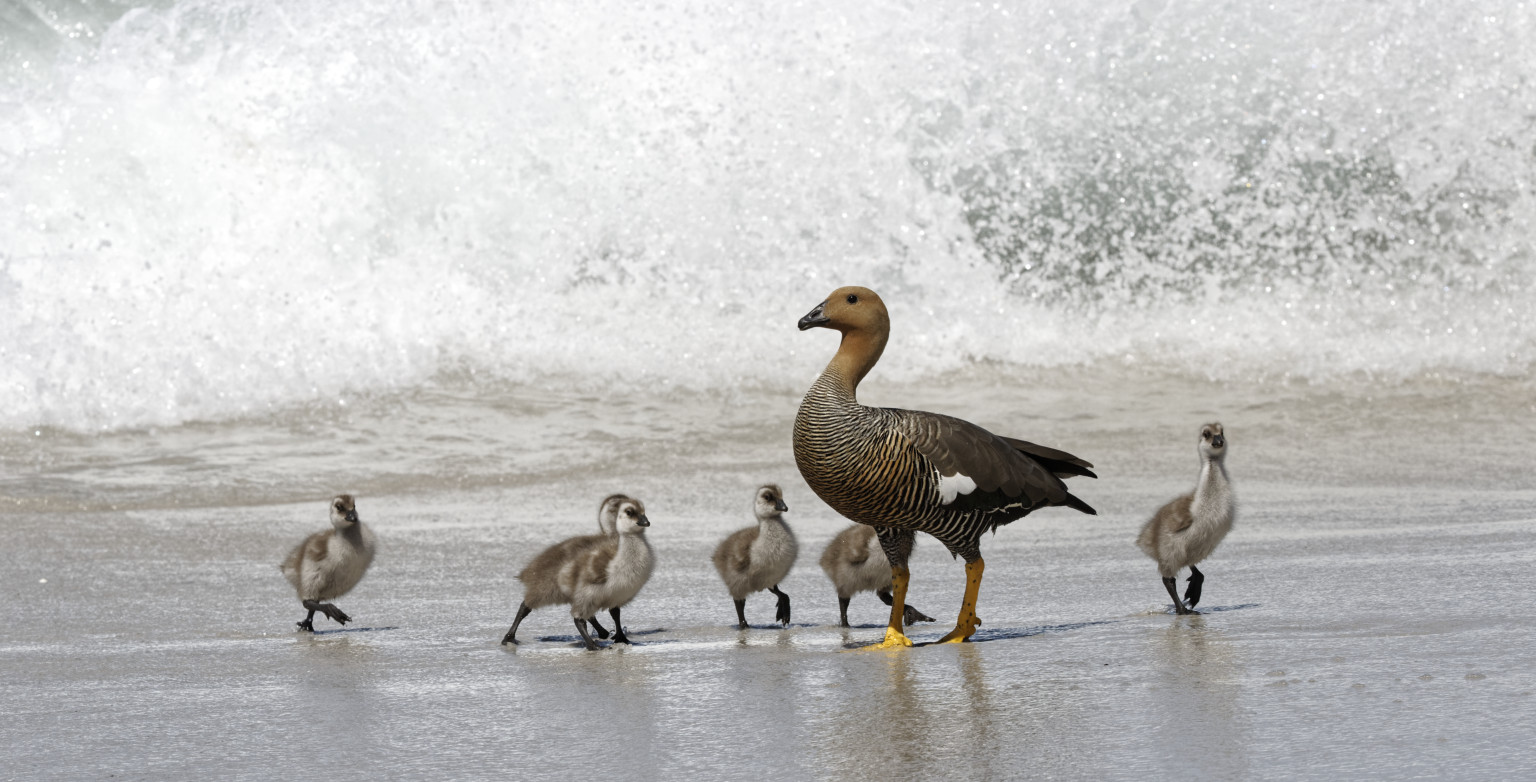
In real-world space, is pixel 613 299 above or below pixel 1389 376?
above

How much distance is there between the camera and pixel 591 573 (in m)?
5.18

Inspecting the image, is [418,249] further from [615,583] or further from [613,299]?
[615,583]

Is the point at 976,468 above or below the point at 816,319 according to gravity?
below

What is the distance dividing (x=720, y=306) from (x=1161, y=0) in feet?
16.3

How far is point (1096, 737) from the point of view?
136 inches

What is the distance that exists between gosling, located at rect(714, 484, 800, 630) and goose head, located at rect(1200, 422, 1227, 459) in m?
1.41

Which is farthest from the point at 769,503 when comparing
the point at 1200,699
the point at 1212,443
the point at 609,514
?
the point at 1200,699

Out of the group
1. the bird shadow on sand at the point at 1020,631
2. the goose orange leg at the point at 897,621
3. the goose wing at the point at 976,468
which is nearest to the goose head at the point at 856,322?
the goose wing at the point at 976,468

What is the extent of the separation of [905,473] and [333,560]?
208 cm

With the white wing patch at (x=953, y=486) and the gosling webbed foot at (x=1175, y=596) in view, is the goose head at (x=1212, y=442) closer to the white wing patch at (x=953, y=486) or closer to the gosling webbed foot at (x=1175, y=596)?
the gosling webbed foot at (x=1175, y=596)

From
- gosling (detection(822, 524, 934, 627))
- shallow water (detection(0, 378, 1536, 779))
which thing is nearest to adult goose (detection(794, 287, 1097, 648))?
shallow water (detection(0, 378, 1536, 779))

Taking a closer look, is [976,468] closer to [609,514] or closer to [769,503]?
[769,503]

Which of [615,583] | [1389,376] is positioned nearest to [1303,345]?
[1389,376]

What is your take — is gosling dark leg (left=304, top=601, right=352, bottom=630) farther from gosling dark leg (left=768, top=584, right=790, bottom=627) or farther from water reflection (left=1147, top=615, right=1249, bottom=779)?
water reflection (left=1147, top=615, right=1249, bottom=779)
